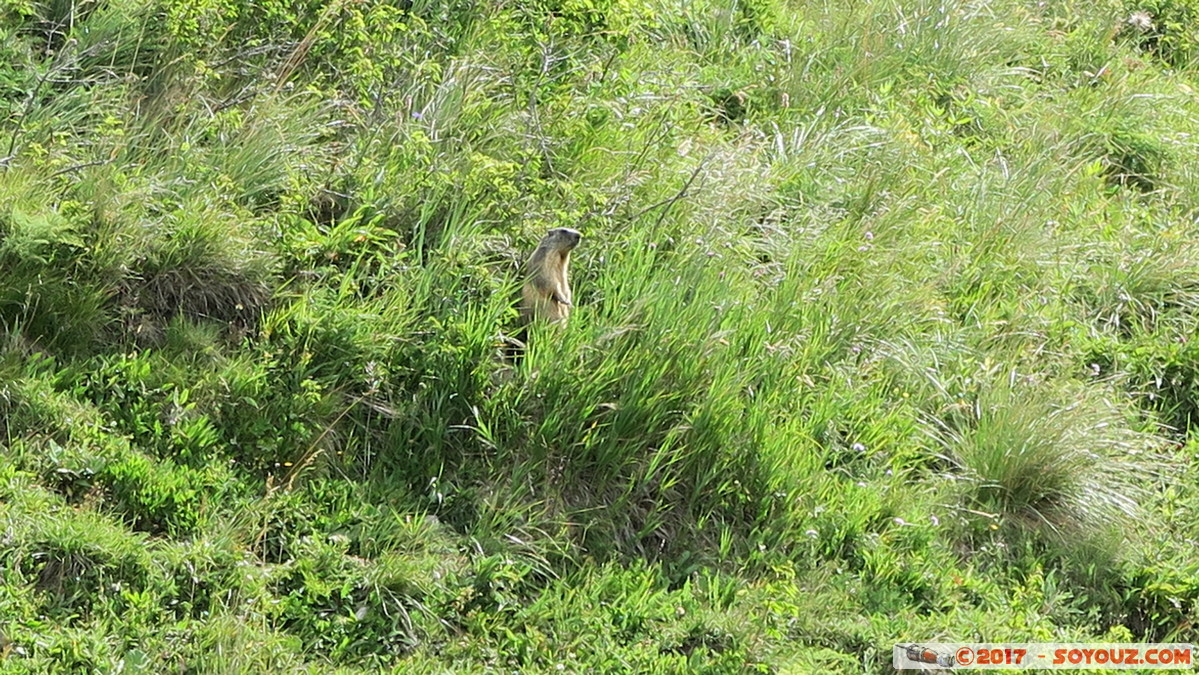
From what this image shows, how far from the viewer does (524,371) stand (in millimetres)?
5211

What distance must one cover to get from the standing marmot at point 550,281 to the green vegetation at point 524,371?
0.11 meters

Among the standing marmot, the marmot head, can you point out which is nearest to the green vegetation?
the standing marmot

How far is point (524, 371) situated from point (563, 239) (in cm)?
61

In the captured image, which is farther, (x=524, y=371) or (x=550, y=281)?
(x=550, y=281)

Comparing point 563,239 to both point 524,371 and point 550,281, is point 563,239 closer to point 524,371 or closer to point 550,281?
point 550,281

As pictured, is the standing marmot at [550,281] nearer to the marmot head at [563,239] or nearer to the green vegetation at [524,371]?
the marmot head at [563,239]

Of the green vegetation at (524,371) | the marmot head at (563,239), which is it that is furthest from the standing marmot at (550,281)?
the green vegetation at (524,371)

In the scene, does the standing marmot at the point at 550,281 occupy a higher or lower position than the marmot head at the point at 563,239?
lower

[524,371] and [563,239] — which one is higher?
[563,239]

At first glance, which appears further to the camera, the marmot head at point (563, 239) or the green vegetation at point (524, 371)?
the marmot head at point (563, 239)

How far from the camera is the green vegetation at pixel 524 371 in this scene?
4.66 meters

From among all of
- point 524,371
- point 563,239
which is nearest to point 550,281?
point 563,239

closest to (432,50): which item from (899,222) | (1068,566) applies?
(899,222)

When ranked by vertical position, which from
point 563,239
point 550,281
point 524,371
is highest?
point 563,239
